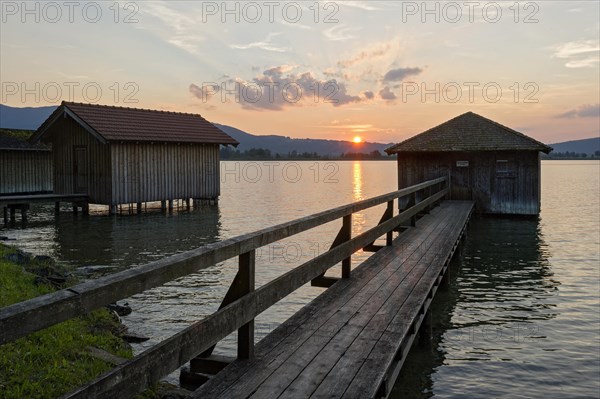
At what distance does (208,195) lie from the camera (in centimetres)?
3372

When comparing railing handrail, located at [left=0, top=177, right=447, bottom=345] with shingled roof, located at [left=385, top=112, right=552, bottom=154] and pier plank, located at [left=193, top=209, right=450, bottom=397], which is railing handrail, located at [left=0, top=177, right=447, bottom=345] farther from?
shingled roof, located at [left=385, top=112, right=552, bottom=154]

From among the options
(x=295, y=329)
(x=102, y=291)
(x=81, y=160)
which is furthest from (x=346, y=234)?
(x=81, y=160)

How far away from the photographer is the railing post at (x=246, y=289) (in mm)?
4738

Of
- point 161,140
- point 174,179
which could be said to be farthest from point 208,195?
point 161,140

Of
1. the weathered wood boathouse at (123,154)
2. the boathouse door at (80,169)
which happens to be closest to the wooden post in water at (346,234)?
the weathered wood boathouse at (123,154)

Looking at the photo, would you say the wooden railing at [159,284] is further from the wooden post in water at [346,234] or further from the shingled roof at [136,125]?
the shingled roof at [136,125]

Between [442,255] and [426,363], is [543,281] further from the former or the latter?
[426,363]

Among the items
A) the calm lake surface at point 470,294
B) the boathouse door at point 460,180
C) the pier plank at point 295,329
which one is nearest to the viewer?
the pier plank at point 295,329

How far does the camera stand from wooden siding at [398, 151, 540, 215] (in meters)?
27.4

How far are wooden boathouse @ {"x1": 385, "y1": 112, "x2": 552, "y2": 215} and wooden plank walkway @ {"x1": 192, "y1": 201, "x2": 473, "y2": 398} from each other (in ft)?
65.8

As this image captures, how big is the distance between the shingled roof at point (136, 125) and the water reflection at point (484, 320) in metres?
18.4

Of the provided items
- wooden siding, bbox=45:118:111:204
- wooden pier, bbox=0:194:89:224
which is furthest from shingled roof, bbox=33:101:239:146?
wooden pier, bbox=0:194:89:224

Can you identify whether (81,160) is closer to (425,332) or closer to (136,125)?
(136,125)

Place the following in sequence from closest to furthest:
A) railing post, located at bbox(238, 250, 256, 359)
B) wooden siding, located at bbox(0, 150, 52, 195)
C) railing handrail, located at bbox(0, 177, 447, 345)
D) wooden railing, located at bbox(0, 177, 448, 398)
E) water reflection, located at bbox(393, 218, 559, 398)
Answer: railing handrail, located at bbox(0, 177, 447, 345) < wooden railing, located at bbox(0, 177, 448, 398) < railing post, located at bbox(238, 250, 256, 359) < water reflection, located at bbox(393, 218, 559, 398) < wooden siding, located at bbox(0, 150, 52, 195)
